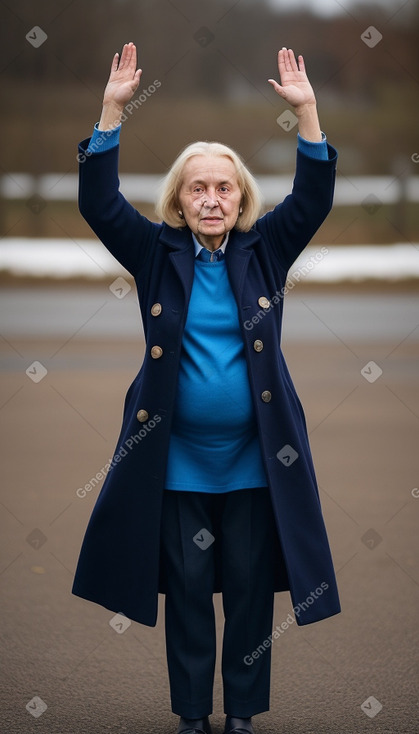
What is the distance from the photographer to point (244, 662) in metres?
3.67

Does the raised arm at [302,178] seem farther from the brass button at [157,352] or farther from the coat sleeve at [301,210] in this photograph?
the brass button at [157,352]

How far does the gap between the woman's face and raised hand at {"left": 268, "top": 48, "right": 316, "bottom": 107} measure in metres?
0.25

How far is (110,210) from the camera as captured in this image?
11.5 feet

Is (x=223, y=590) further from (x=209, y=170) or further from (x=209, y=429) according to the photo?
(x=209, y=170)

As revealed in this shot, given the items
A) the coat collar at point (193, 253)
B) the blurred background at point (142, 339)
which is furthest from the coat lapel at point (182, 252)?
the blurred background at point (142, 339)

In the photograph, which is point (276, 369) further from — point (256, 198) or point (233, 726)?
point (233, 726)

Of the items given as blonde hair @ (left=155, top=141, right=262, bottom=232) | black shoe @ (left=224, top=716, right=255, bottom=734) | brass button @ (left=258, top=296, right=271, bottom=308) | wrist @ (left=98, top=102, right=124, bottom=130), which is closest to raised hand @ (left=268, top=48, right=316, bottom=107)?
blonde hair @ (left=155, top=141, right=262, bottom=232)

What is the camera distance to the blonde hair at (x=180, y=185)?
3.57 m

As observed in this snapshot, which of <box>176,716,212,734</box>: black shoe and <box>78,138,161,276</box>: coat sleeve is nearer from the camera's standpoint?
<box>78,138,161,276</box>: coat sleeve

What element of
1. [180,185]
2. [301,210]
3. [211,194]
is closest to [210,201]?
[211,194]

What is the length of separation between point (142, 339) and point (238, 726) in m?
8.71

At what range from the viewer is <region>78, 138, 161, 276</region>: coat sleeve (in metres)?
3.47

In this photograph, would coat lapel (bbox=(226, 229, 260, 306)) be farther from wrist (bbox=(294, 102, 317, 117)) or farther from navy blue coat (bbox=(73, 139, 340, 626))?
wrist (bbox=(294, 102, 317, 117))

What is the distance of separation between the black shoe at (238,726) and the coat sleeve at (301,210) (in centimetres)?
137
